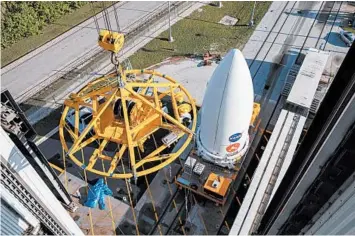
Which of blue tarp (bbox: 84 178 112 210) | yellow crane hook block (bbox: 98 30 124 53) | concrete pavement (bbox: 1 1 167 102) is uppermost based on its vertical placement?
yellow crane hook block (bbox: 98 30 124 53)

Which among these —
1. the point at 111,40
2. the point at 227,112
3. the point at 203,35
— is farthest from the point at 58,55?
the point at 227,112

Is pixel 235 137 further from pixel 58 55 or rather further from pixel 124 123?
pixel 58 55

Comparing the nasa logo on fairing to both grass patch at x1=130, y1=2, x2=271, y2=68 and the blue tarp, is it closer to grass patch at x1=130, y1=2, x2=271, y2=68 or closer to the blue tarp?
the blue tarp

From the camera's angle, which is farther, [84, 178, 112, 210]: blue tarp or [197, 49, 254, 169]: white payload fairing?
[84, 178, 112, 210]: blue tarp

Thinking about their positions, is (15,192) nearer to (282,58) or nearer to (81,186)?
(81,186)

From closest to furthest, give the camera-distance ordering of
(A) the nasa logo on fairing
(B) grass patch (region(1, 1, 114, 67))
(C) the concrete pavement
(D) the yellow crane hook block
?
(D) the yellow crane hook block < (A) the nasa logo on fairing < (C) the concrete pavement < (B) grass patch (region(1, 1, 114, 67))

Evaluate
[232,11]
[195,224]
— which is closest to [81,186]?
[195,224]

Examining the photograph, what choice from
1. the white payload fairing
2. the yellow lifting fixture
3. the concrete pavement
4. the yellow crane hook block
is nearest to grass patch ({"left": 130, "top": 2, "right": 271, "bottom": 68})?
the concrete pavement
